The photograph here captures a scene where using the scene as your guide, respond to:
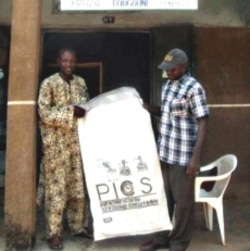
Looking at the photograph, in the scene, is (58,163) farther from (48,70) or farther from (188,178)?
(48,70)

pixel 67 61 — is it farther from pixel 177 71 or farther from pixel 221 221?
pixel 221 221

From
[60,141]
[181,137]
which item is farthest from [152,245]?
[60,141]

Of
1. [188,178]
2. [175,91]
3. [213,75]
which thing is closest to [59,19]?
[213,75]

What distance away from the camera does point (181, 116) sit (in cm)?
491

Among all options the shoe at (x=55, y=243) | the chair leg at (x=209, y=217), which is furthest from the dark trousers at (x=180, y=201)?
the shoe at (x=55, y=243)

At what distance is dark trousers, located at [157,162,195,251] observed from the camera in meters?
4.96

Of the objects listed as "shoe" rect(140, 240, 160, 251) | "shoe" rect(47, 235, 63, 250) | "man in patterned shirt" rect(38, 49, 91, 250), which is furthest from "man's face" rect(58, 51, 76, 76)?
"shoe" rect(140, 240, 160, 251)

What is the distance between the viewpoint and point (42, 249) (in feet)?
17.1

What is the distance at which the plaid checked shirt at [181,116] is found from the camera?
4828 mm

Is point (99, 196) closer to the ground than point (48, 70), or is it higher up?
closer to the ground

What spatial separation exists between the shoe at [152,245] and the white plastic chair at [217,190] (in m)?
0.52

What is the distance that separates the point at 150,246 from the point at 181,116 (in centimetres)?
120

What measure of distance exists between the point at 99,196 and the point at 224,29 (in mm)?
2898

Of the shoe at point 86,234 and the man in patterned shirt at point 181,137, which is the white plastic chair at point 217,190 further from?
the shoe at point 86,234
